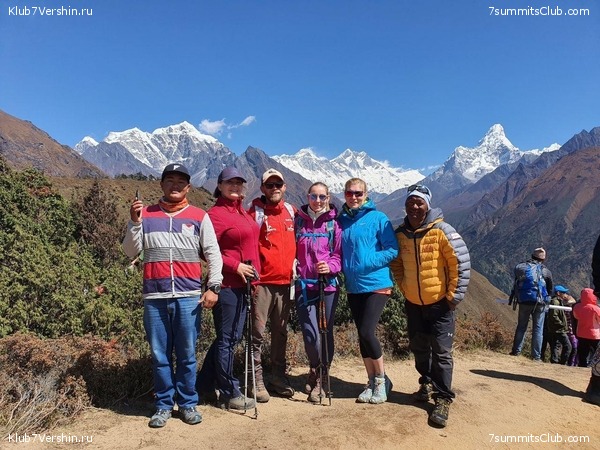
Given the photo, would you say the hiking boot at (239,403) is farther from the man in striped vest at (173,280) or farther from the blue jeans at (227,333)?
the man in striped vest at (173,280)

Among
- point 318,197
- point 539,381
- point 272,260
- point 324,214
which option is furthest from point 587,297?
point 272,260

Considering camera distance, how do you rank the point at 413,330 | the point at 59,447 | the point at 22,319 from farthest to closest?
the point at 22,319
the point at 413,330
the point at 59,447

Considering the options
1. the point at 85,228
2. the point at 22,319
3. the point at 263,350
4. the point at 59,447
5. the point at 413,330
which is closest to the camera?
the point at 59,447

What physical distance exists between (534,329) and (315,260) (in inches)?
229

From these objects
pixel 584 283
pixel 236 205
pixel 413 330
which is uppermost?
pixel 236 205

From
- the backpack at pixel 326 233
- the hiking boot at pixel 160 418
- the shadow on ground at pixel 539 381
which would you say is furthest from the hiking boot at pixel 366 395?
the shadow on ground at pixel 539 381

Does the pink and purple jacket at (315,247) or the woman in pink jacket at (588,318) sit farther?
the woman in pink jacket at (588,318)

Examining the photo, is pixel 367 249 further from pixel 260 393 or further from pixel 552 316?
pixel 552 316

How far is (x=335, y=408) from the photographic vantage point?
15.0ft

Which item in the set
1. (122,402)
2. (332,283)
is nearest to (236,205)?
(332,283)

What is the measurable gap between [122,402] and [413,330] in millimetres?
3257

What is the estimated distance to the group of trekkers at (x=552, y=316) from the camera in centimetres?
723

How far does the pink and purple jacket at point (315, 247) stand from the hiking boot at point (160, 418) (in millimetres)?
1854

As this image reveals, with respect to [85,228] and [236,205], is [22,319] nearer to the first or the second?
[236,205]
